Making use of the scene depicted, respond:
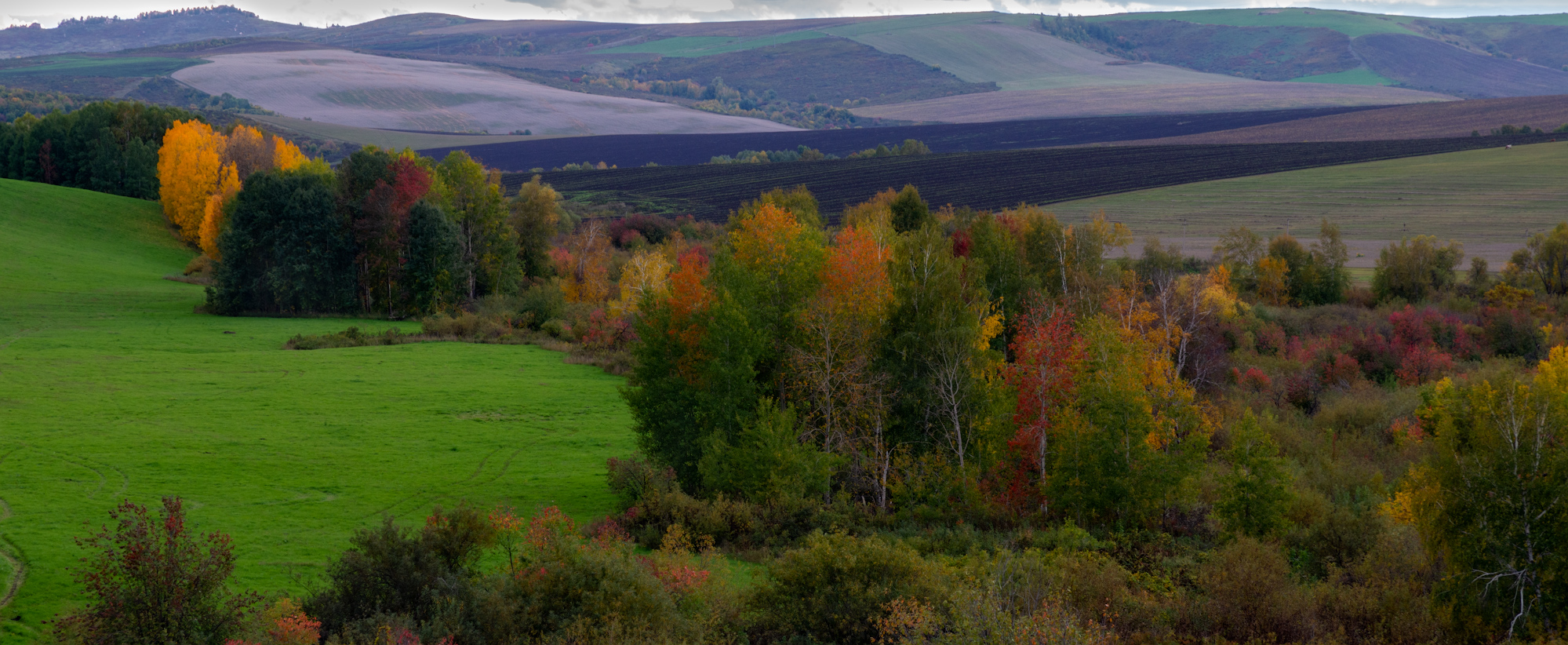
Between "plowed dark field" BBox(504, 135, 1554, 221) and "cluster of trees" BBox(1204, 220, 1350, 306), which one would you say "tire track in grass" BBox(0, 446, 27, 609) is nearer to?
"cluster of trees" BBox(1204, 220, 1350, 306)

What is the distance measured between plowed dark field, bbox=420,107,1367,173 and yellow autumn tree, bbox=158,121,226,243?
62.4m

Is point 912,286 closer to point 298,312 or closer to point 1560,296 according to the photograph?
point 298,312

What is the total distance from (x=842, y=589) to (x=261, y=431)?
21296 millimetres

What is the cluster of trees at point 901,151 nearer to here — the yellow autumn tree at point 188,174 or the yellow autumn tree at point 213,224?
the yellow autumn tree at point 188,174

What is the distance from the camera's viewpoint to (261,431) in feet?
105

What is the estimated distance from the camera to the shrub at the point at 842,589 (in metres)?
20.0

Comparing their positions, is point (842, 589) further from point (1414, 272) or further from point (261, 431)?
point (1414, 272)

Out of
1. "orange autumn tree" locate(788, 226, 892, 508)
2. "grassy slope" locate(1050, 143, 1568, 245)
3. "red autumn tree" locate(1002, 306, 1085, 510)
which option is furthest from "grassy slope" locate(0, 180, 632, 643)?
"grassy slope" locate(1050, 143, 1568, 245)

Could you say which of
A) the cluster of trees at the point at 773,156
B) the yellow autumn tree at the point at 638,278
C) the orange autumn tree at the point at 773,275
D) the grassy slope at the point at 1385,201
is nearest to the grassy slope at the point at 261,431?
the yellow autumn tree at the point at 638,278

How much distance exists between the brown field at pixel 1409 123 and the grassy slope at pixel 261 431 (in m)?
131

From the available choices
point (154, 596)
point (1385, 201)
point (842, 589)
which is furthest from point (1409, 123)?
point (154, 596)

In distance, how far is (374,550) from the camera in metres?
18.8

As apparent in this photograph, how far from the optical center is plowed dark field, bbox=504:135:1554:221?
11175 cm

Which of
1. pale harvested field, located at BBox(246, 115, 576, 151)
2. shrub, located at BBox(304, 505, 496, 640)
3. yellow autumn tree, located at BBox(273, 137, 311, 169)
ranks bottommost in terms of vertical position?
shrub, located at BBox(304, 505, 496, 640)
